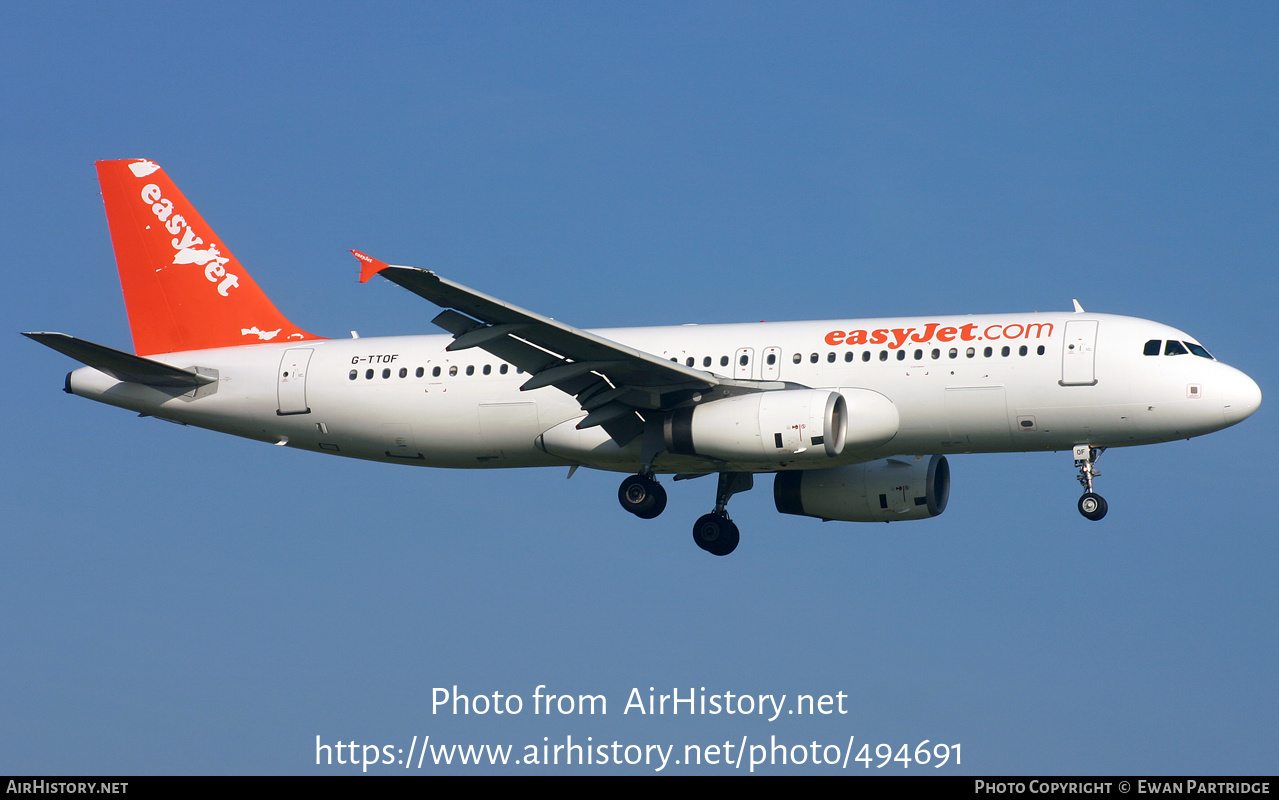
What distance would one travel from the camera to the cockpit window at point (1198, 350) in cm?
3393

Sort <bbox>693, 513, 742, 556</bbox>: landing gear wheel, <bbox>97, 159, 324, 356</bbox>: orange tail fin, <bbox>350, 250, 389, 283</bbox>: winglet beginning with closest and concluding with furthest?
<bbox>350, 250, 389, 283</bbox>: winglet, <bbox>693, 513, 742, 556</bbox>: landing gear wheel, <bbox>97, 159, 324, 356</bbox>: orange tail fin

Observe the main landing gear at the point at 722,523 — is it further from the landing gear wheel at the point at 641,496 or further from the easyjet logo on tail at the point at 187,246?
the easyjet logo on tail at the point at 187,246

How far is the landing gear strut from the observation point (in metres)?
38.8

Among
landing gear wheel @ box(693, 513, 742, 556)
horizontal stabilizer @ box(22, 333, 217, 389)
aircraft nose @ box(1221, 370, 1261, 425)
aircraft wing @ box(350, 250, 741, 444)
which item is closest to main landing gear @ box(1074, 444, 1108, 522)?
aircraft nose @ box(1221, 370, 1261, 425)

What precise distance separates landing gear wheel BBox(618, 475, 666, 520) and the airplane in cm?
5

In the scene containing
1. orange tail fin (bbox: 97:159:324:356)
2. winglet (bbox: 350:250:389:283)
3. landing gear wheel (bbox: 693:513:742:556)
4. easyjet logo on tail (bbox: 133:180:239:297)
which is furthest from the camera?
easyjet logo on tail (bbox: 133:180:239:297)

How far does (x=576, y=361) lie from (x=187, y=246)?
42.9ft

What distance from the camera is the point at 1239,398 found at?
33281 millimetres

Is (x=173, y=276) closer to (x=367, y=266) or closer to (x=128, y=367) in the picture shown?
(x=128, y=367)

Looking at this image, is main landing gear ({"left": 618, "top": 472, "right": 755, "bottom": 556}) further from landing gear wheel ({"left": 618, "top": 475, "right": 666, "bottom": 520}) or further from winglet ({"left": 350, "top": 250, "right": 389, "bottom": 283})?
winglet ({"left": 350, "top": 250, "right": 389, "bottom": 283})

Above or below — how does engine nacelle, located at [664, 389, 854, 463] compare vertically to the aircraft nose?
below

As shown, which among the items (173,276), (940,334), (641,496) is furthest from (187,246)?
(940,334)

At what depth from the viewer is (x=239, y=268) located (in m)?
41.2

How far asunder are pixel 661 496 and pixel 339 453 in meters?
8.15
